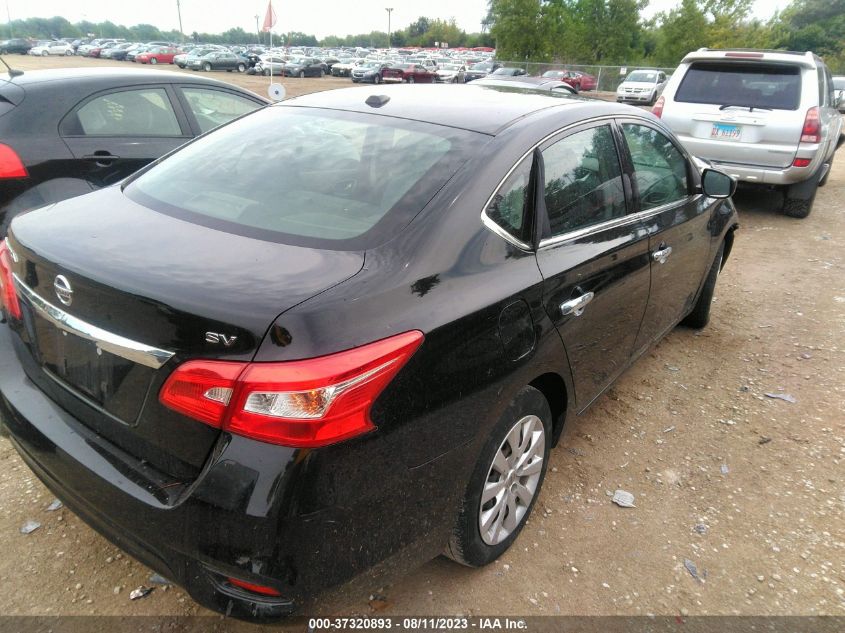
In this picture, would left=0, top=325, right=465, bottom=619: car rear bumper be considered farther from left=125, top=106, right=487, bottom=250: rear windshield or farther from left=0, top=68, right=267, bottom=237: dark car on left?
left=0, top=68, right=267, bottom=237: dark car on left

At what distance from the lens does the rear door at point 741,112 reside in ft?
23.9

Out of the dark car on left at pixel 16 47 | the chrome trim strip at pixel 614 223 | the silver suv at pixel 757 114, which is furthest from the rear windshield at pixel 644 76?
the dark car on left at pixel 16 47

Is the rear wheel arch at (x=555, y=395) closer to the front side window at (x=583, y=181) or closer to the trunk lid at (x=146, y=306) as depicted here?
the front side window at (x=583, y=181)

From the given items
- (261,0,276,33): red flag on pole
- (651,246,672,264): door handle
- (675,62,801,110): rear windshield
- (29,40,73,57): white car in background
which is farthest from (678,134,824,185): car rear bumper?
(29,40,73,57): white car in background

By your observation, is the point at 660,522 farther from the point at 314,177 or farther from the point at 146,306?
the point at 146,306

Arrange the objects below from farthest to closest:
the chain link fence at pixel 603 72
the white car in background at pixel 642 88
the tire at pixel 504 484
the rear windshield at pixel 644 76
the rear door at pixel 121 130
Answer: the chain link fence at pixel 603 72 < the rear windshield at pixel 644 76 < the white car in background at pixel 642 88 < the rear door at pixel 121 130 < the tire at pixel 504 484

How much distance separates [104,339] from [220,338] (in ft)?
1.29

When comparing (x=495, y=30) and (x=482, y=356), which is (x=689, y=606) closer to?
(x=482, y=356)

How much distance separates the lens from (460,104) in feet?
8.81

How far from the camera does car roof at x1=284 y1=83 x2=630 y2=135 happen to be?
2502 mm

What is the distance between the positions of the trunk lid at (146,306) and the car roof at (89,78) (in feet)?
9.91

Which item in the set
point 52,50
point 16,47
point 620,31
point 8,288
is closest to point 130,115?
point 8,288

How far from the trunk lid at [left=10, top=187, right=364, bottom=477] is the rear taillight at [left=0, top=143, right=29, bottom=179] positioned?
2.41 m

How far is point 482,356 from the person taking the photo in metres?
2.00
